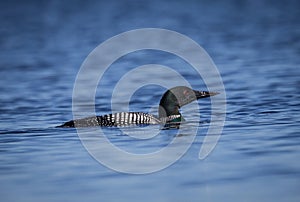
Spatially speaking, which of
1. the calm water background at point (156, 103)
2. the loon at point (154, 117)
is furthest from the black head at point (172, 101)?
the calm water background at point (156, 103)

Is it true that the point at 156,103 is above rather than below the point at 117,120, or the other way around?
above

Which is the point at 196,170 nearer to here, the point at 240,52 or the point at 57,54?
the point at 240,52

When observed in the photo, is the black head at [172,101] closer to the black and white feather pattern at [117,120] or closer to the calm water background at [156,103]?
the black and white feather pattern at [117,120]

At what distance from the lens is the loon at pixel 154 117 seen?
32.5 ft

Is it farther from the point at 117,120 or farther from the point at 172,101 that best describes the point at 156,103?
the point at 117,120

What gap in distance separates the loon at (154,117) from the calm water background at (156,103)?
1.07 ft

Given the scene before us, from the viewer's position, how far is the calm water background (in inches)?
263

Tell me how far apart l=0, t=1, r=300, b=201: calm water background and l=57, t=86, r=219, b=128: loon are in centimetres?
33

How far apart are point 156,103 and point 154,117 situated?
2.08 meters

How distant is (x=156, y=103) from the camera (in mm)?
12273

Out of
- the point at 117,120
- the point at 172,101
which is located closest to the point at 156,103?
the point at 172,101

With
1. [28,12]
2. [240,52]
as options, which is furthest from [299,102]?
[28,12]

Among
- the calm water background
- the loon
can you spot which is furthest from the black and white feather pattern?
the calm water background

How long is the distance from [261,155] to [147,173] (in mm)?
1130
